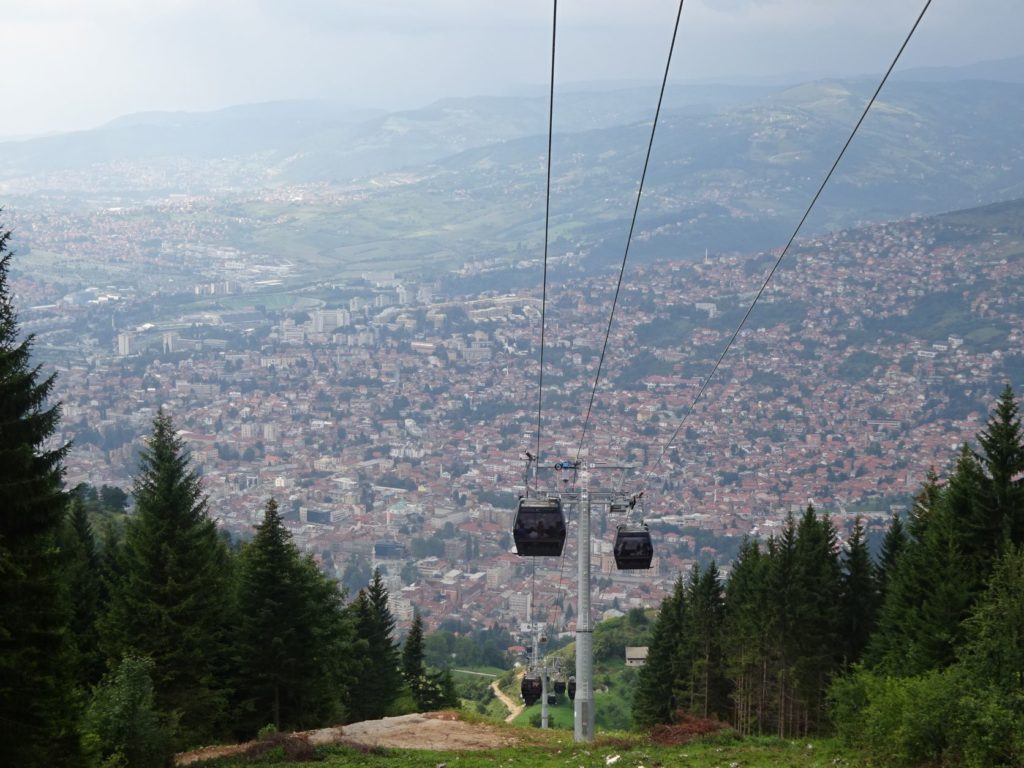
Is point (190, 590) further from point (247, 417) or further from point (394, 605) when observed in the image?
point (247, 417)

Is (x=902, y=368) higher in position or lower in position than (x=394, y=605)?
higher

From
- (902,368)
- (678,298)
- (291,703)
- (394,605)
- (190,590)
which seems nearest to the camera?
(190,590)

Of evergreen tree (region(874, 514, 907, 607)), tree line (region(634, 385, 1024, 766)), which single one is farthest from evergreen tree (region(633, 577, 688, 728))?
evergreen tree (region(874, 514, 907, 607))

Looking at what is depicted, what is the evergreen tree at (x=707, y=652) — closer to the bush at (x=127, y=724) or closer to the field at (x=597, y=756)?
the field at (x=597, y=756)

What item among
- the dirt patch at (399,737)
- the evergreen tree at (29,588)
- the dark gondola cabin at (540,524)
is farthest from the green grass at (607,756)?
the evergreen tree at (29,588)

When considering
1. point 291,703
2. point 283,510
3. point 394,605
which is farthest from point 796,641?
point 283,510

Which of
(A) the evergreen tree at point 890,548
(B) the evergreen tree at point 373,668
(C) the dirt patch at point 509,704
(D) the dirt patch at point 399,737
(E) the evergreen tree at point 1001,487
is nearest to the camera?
(D) the dirt patch at point 399,737
